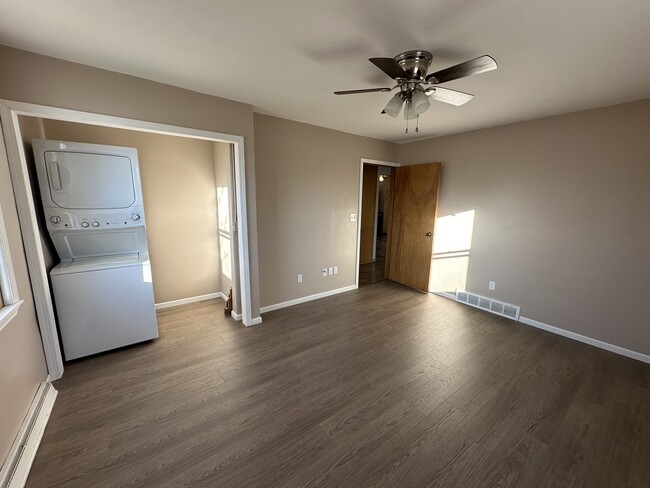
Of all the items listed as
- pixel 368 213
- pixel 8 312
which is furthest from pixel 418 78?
pixel 368 213

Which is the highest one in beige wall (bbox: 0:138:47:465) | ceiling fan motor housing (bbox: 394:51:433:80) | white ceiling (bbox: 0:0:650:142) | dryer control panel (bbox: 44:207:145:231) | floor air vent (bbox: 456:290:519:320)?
white ceiling (bbox: 0:0:650:142)

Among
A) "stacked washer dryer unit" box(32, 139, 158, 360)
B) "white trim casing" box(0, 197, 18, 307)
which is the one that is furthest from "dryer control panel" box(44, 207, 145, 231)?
"white trim casing" box(0, 197, 18, 307)

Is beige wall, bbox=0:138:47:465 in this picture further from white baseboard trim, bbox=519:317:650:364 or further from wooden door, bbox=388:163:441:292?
white baseboard trim, bbox=519:317:650:364

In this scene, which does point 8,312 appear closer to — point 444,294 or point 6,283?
point 6,283

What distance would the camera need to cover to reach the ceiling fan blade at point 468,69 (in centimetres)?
138

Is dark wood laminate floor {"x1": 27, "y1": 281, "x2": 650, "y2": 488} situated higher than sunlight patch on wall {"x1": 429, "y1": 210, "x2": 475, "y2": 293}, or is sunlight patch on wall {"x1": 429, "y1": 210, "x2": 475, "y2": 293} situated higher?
sunlight patch on wall {"x1": 429, "y1": 210, "x2": 475, "y2": 293}

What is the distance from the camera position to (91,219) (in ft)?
7.56

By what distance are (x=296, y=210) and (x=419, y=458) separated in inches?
107

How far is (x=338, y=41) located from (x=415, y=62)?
53 cm

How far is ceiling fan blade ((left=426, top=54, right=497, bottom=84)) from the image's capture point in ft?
4.53

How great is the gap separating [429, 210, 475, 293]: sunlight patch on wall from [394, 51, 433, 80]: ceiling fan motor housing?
241cm

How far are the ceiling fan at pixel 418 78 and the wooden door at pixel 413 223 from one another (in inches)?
84.9

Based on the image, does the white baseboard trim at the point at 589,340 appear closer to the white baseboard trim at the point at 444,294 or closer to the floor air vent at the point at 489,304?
the floor air vent at the point at 489,304

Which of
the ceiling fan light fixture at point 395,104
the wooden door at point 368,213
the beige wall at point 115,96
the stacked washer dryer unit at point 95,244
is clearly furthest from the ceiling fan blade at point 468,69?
the wooden door at point 368,213
